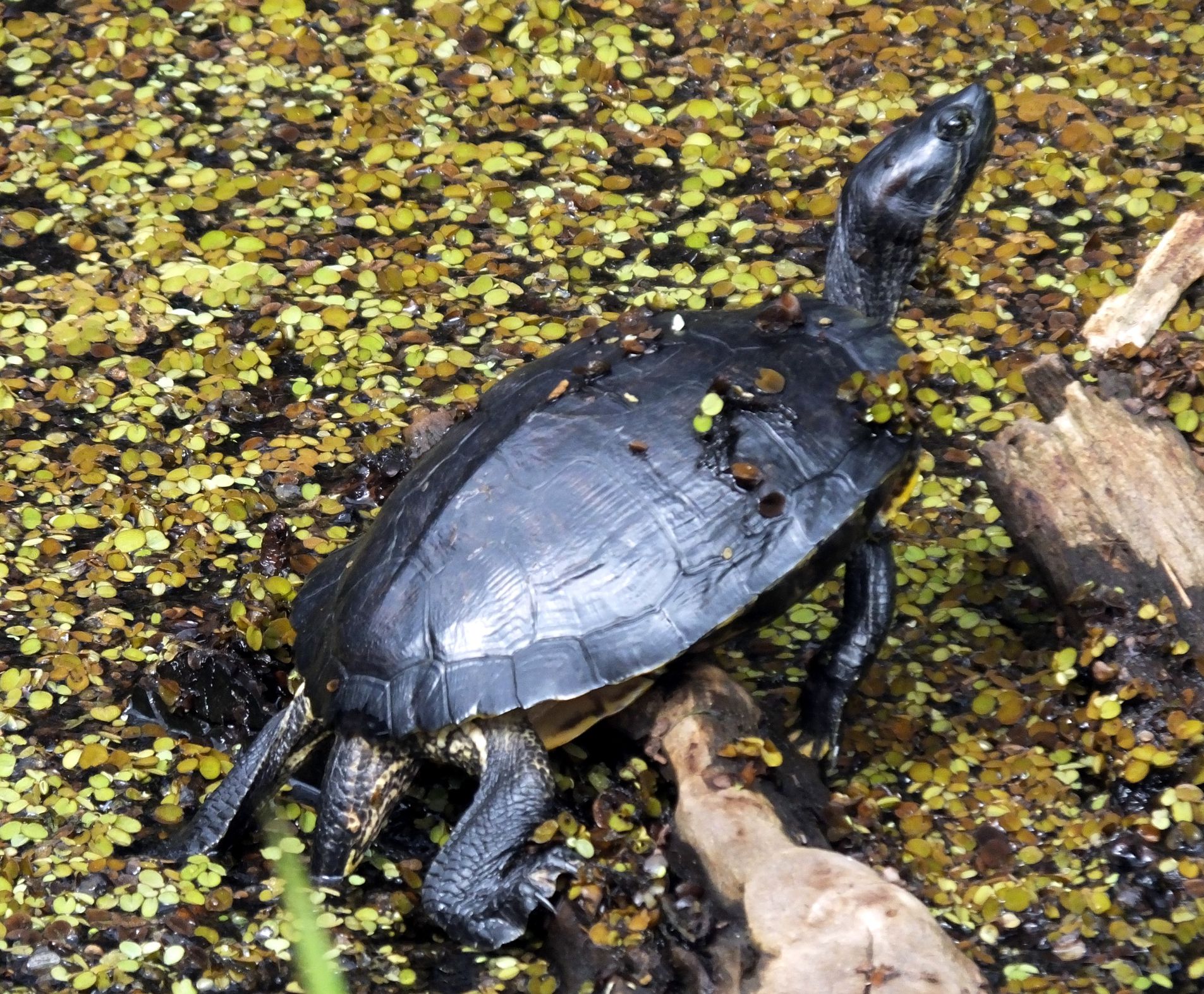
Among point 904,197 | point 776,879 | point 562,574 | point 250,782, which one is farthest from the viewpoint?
point 904,197

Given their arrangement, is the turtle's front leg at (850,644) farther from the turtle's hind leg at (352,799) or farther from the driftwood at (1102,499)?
the turtle's hind leg at (352,799)

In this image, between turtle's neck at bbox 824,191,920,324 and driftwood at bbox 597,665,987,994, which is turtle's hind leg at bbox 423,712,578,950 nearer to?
driftwood at bbox 597,665,987,994

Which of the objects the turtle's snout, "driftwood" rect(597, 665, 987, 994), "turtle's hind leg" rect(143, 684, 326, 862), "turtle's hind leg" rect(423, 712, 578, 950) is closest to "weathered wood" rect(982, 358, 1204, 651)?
the turtle's snout

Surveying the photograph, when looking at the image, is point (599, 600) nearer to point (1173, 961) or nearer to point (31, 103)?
point (1173, 961)

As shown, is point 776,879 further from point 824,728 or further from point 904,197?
point 904,197

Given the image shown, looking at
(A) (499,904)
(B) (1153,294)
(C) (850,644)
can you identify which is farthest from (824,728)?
(B) (1153,294)

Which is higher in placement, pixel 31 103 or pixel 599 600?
pixel 599 600

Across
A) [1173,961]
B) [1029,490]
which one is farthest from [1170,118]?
[1173,961]

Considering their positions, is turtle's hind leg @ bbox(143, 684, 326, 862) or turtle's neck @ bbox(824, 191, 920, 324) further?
turtle's neck @ bbox(824, 191, 920, 324)
